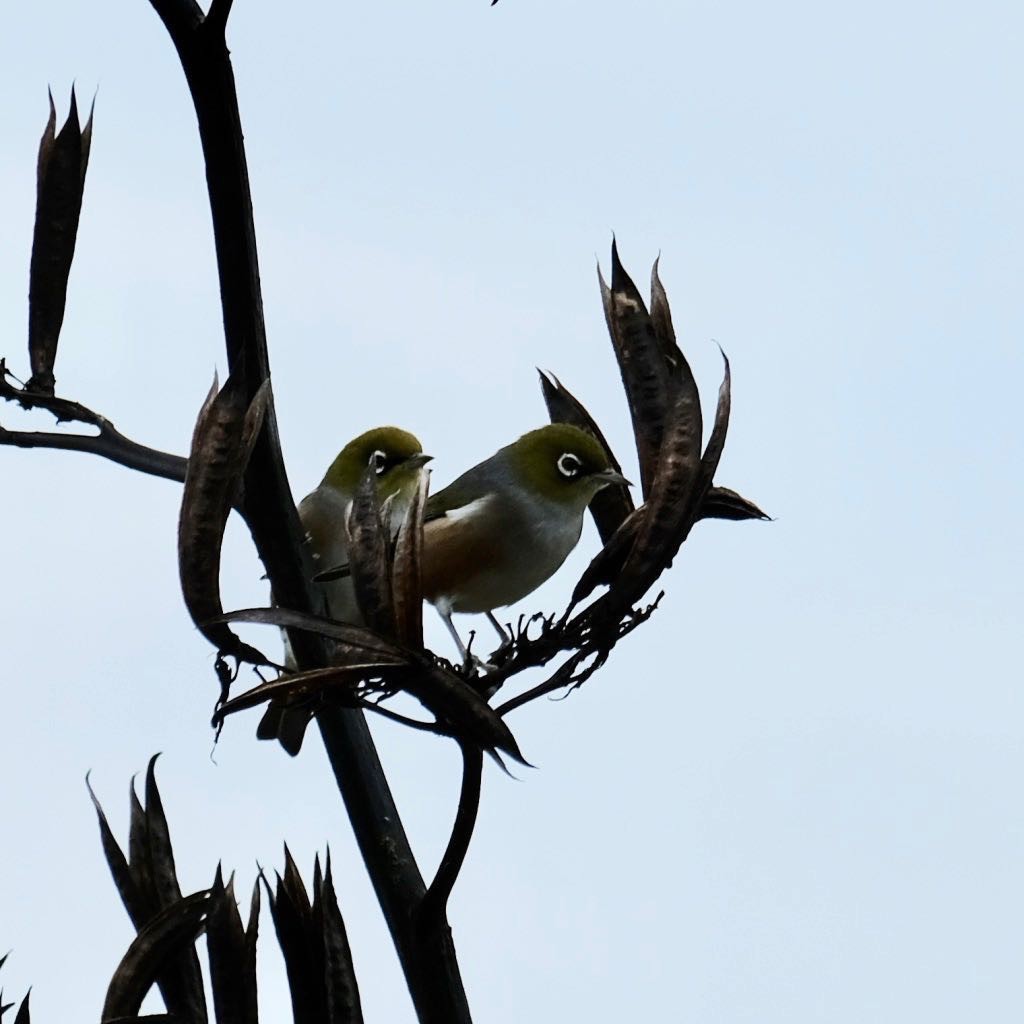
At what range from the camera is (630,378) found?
2.93 m

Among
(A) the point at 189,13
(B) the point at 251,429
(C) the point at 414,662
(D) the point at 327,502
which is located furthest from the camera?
(D) the point at 327,502

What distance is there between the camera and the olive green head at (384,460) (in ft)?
19.2

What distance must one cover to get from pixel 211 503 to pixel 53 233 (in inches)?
42.8

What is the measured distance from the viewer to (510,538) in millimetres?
4672

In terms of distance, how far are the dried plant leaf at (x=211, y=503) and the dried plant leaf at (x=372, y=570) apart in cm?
24

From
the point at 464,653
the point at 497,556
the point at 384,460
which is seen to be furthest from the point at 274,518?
the point at 384,460

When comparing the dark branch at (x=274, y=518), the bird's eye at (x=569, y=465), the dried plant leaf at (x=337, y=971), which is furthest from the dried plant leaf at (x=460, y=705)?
the bird's eye at (x=569, y=465)

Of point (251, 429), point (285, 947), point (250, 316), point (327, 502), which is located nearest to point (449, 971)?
point (285, 947)

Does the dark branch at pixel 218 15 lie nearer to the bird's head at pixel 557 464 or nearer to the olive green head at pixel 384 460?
the bird's head at pixel 557 464

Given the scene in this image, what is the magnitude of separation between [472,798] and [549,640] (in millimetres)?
304

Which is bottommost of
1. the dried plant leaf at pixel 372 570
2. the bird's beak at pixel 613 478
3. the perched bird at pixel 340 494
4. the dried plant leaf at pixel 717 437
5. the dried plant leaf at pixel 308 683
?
the dried plant leaf at pixel 308 683

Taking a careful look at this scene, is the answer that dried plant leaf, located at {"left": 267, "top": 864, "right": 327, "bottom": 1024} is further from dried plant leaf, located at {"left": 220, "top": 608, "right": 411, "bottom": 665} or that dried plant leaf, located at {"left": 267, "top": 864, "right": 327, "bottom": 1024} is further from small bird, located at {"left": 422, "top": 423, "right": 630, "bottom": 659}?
small bird, located at {"left": 422, "top": 423, "right": 630, "bottom": 659}

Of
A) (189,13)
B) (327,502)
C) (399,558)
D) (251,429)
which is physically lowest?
(399,558)

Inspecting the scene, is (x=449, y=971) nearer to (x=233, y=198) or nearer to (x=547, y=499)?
(x=233, y=198)
